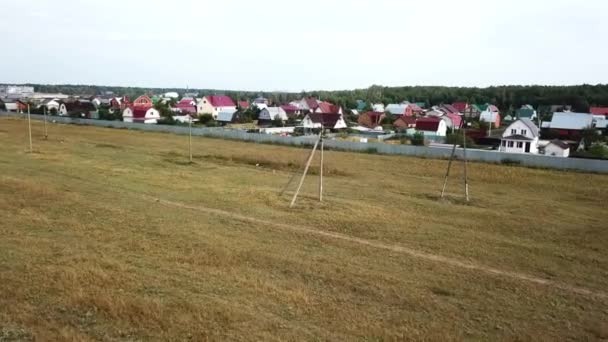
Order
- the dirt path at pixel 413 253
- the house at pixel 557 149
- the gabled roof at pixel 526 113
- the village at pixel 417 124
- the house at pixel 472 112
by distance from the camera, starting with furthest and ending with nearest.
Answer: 1. the gabled roof at pixel 526 113
2. the village at pixel 417 124
3. the house at pixel 557 149
4. the house at pixel 472 112
5. the dirt path at pixel 413 253

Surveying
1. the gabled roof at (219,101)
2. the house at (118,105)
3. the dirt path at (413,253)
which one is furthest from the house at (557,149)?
the gabled roof at (219,101)

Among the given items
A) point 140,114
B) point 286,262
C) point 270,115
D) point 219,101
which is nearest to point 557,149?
point 286,262

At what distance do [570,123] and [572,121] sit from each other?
36 cm

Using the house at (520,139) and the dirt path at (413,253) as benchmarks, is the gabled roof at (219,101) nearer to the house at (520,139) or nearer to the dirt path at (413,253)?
the house at (520,139)

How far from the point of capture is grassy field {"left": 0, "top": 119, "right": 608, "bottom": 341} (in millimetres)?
6820

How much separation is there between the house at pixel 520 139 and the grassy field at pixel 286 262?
1910cm

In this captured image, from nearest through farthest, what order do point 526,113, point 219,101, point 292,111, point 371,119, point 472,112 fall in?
point 472,112
point 371,119
point 526,113
point 292,111
point 219,101

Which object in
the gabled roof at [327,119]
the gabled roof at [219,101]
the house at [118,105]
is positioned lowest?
the gabled roof at [327,119]

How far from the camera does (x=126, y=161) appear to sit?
952 inches

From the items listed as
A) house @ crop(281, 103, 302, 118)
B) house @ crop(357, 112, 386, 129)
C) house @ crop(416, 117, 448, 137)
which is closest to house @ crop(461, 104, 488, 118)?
house @ crop(416, 117, 448, 137)

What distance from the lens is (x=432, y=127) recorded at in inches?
1994

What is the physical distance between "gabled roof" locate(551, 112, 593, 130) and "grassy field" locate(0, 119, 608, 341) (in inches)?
1327

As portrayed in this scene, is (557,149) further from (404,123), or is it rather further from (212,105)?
(212,105)

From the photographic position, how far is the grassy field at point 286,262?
22.4ft
